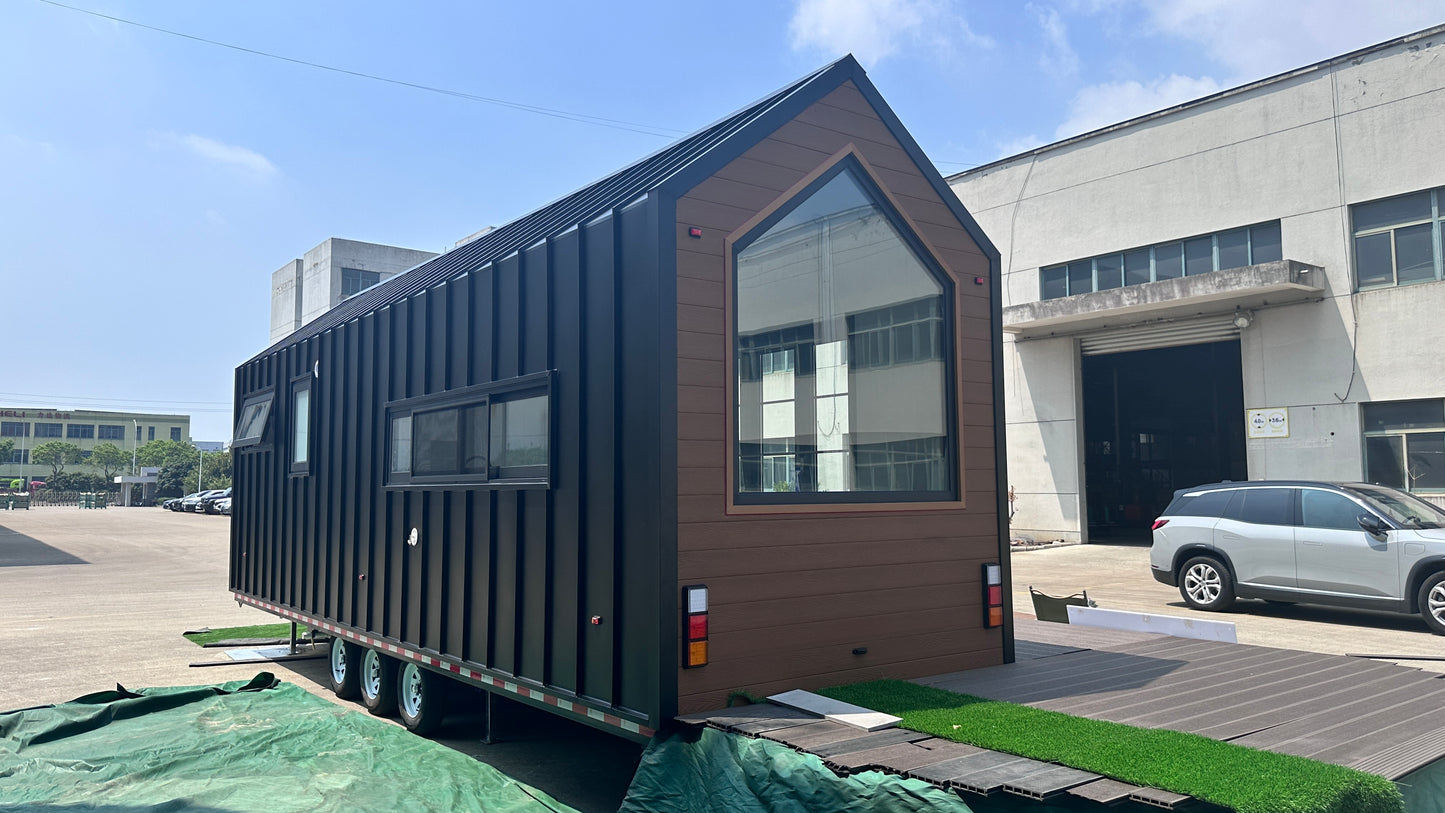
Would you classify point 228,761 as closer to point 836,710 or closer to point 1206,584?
point 836,710

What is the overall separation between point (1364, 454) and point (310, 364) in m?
17.9

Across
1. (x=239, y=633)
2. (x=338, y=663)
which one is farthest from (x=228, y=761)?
(x=239, y=633)

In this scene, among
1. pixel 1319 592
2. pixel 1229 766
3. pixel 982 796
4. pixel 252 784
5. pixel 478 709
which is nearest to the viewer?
pixel 982 796

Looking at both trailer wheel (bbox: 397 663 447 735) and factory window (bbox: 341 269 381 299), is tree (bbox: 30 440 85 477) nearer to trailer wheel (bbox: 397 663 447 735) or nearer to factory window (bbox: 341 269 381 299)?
factory window (bbox: 341 269 381 299)

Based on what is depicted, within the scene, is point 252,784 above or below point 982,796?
below

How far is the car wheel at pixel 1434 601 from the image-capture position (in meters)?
10.9

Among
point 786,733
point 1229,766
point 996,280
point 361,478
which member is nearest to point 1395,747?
point 1229,766

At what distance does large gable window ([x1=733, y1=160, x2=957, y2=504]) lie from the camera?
209 inches

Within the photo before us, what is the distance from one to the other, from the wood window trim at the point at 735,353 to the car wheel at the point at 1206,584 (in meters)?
8.47

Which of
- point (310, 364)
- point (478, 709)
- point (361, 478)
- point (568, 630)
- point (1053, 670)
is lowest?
point (478, 709)

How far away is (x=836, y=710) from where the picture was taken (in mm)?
4598

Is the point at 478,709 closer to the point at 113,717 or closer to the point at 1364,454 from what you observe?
the point at 113,717

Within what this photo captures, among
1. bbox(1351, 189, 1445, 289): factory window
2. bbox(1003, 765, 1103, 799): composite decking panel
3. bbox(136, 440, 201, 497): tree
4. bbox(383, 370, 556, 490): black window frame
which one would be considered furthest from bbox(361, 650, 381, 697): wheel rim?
bbox(136, 440, 201, 497): tree

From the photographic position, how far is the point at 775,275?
5.50 metres
